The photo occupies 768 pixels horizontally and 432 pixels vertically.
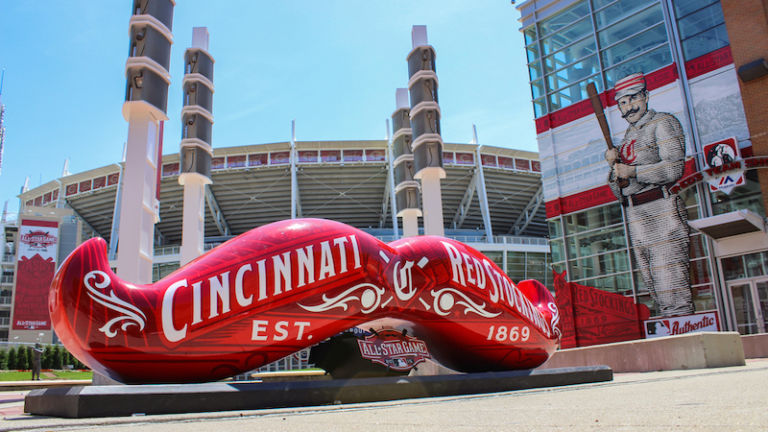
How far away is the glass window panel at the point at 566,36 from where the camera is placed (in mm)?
23531

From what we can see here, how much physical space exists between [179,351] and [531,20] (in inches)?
961

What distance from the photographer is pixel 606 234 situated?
2186 centimetres

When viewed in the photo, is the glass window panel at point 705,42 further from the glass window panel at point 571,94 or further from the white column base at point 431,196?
the white column base at point 431,196

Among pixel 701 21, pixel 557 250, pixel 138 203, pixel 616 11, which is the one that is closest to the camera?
pixel 138 203

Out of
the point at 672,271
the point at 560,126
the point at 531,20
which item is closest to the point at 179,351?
the point at 672,271

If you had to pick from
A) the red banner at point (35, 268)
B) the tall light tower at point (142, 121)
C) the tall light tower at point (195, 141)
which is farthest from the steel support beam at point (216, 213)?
the tall light tower at point (142, 121)

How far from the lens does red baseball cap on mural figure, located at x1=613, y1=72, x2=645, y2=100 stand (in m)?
21.0

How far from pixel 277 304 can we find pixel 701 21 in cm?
1998

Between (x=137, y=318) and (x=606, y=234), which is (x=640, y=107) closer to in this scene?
(x=606, y=234)

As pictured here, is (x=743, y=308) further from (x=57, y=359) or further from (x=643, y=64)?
(x=57, y=359)

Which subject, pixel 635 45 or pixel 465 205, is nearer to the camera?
pixel 635 45

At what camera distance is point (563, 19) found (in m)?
24.5

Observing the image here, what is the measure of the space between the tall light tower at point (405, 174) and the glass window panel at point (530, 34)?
9960mm

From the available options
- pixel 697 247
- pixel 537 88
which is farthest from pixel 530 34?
pixel 697 247
